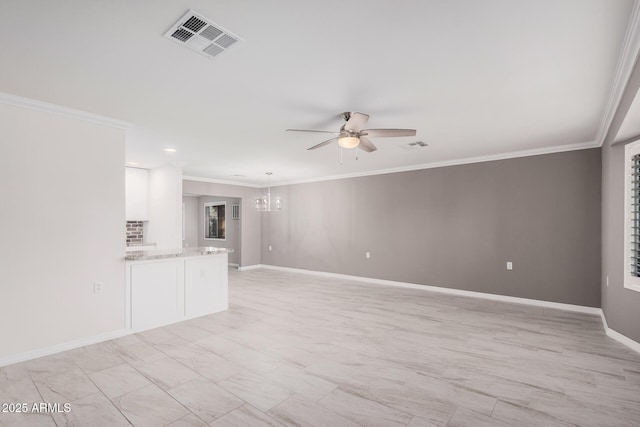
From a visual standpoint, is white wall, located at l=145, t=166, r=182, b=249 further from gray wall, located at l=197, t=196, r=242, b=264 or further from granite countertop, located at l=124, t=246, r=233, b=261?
gray wall, located at l=197, t=196, r=242, b=264

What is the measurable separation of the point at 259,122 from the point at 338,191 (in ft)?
14.1

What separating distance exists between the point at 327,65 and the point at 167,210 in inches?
200

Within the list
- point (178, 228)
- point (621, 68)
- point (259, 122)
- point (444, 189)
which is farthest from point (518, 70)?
point (178, 228)

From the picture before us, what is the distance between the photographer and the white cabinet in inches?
150

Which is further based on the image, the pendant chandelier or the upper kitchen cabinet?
the pendant chandelier

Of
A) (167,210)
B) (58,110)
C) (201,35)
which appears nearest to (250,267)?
(167,210)

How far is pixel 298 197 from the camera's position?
8.58 m

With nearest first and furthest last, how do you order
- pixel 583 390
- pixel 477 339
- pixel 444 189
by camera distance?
pixel 583 390, pixel 477 339, pixel 444 189

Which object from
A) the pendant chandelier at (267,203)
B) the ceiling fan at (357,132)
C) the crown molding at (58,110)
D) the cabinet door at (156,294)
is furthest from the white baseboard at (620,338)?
the pendant chandelier at (267,203)

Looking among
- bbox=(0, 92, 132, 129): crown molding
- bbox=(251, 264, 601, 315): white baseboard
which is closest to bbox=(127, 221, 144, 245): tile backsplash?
bbox=(0, 92, 132, 129): crown molding

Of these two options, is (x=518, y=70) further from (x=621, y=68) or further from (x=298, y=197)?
(x=298, y=197)

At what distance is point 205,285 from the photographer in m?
4.59

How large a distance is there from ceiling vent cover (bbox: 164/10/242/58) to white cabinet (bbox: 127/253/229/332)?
2.85 metres

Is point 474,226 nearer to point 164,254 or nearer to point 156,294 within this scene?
point 164,254
